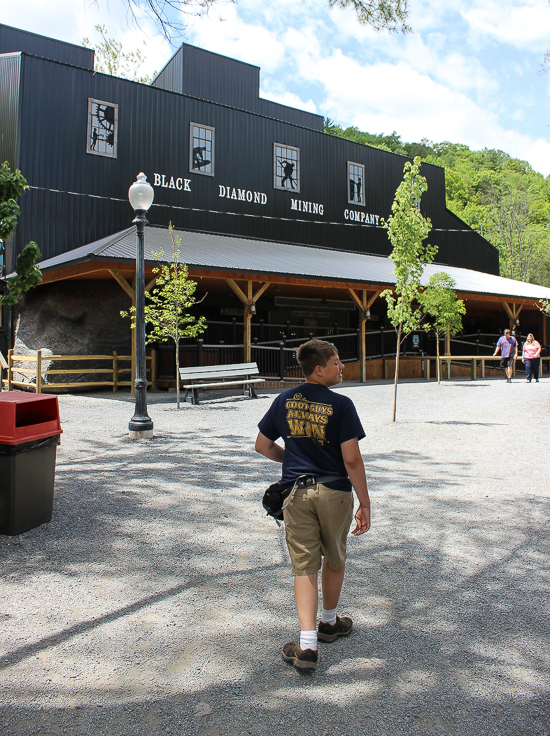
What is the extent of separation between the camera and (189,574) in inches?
144

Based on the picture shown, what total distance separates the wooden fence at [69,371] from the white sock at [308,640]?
12.8 metres

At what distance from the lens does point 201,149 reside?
20.8 metres

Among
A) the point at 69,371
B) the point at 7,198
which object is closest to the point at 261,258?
the point at 69,371

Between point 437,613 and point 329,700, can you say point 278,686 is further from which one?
point 437,613

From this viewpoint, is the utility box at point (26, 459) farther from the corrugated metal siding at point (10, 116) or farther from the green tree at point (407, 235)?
the corrugated metal siding at point (10, 116)

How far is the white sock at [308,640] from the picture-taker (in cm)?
251

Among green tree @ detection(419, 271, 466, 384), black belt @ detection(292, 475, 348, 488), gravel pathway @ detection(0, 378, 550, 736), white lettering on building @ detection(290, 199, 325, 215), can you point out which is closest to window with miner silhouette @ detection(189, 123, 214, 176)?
white lettering on building @ detection(290, 199, 325, 215)

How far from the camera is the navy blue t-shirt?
262 centimetres

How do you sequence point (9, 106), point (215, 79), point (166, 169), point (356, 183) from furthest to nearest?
point (215, 79)
point (356, 183)
point (166, 169)
point (9, 106)

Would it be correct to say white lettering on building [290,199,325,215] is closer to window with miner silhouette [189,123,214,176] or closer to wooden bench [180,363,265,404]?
window with miner silhouette [189,123,214,176]

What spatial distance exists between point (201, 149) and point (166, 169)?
175 cm

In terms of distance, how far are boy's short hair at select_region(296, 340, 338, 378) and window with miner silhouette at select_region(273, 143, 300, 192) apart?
21043 mm

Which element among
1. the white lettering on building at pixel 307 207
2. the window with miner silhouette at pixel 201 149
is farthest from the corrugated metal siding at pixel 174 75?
the white lettering on building at pixel 307 207

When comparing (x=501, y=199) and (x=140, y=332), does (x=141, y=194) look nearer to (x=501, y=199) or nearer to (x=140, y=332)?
(x=140, y=332)
